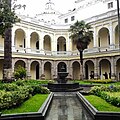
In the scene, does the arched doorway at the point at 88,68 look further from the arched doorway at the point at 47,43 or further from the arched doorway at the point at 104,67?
the arched doorway at the point at 47,43

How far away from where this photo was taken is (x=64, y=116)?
374 inches

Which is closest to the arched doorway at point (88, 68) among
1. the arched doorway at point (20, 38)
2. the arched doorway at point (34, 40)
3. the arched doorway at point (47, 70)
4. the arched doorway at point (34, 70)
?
the arched doorway at point (47, 70)

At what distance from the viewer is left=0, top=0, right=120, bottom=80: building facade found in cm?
3519

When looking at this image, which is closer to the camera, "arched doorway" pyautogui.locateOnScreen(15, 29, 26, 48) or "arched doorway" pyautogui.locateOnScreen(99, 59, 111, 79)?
"arched doorway" pyautogui.locateOnScreen(99, 59, 111, 79)

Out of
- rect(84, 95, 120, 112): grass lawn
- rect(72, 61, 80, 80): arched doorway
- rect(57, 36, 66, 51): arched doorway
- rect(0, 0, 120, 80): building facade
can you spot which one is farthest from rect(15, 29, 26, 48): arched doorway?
rect(84, 95, 120, 112): grass lawn

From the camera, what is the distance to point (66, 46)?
142 ft

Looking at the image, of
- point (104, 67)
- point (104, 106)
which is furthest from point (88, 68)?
point (104, 106)

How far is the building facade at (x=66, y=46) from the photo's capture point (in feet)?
115

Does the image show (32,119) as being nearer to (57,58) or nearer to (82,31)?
(82,31)

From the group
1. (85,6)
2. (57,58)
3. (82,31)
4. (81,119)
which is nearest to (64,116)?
(81,119)

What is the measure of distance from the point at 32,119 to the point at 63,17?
1753 inches

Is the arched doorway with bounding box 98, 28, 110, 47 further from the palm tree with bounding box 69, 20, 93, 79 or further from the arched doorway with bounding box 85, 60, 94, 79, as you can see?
the palm tree with bounding box 69, 20, 93, 79

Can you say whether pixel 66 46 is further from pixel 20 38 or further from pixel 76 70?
pixel 20 38

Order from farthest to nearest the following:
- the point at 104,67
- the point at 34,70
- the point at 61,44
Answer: the point at 61,44 → the point at 34,70 → the point at 104,67
